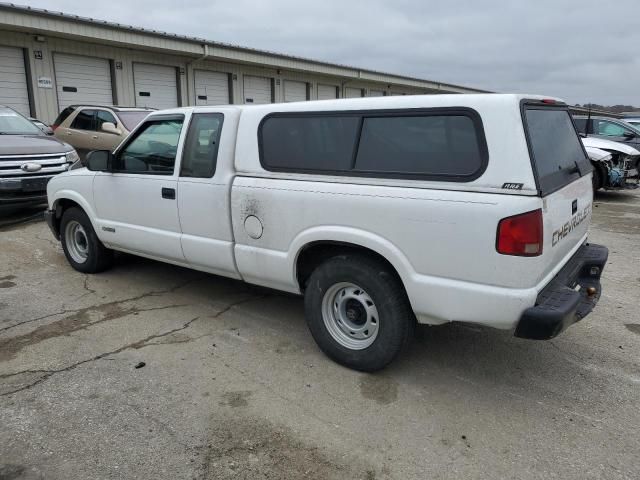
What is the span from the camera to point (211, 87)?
1989 centimetres

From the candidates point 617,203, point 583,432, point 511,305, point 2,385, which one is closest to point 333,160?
point 511,305

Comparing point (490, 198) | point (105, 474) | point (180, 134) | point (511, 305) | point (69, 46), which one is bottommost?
point (105, 474)

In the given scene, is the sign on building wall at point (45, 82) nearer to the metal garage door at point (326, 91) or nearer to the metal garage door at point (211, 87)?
the metal garage door at point (211, 87)

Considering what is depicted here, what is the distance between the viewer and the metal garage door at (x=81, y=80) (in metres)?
15.2

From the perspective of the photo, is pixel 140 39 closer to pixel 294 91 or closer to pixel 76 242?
pixel 294 91

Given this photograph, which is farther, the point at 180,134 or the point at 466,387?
the point at 180,134

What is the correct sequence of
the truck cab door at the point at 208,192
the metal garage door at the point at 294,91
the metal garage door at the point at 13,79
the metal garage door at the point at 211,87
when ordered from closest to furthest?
the truck cab door at the point at 208,192 < the metal garage door at the point at 13,79 < the metal garage door at the point at 211,87 < the metal garage door at the point at 294,91

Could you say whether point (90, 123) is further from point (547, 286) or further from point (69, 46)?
point (547, 286)

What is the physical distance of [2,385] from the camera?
338 cm

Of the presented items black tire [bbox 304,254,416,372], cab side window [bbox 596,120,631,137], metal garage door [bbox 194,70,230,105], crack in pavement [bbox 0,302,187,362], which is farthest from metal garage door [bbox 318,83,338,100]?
black tire [bbox 304,254,416,372]

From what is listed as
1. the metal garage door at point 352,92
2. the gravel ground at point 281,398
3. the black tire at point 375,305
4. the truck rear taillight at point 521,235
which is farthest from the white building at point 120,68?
the truck rear taillight at point 521,235

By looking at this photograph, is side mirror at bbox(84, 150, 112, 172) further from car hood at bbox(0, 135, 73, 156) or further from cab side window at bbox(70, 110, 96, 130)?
cab side window at bbox(70, 110, 96, 130)

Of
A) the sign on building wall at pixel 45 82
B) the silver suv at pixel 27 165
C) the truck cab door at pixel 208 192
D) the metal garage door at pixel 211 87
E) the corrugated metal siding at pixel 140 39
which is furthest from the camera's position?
the metal garage door at pixel 211 87

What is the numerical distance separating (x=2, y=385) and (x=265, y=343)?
180cm
